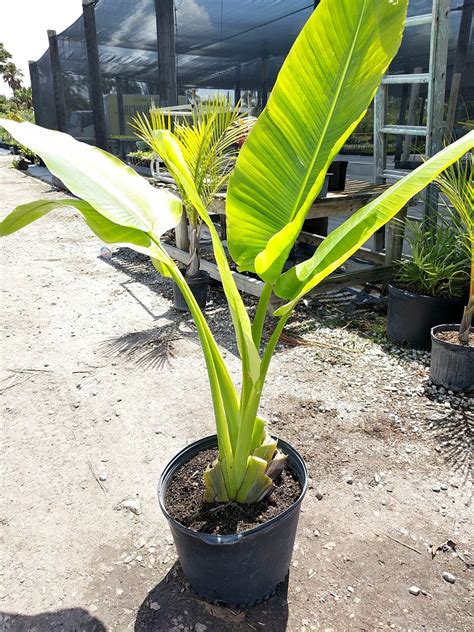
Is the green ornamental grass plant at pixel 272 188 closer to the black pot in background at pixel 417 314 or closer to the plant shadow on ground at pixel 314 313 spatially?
the plant shadow on ground at pixel 314 313

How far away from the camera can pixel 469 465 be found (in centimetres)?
220

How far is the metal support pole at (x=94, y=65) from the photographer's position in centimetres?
940

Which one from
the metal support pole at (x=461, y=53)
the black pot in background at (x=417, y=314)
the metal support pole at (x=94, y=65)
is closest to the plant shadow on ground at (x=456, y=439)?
the black pot in background at (x=417, y=314)

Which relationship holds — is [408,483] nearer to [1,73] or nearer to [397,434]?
[397,434]

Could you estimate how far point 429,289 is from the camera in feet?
10.6

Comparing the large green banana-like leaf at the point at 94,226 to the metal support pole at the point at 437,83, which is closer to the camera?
the large green banana-like leaf at the point at 94,226

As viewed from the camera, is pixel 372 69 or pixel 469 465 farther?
pixel 469 465

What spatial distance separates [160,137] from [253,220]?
1.46 ft

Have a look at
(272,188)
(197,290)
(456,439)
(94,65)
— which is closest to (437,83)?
(197,290)

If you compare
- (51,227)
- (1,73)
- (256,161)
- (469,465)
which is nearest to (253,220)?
(256,161)

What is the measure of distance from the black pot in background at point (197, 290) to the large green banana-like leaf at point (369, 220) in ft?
8.90

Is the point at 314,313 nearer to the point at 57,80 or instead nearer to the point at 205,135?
the point at 205,135

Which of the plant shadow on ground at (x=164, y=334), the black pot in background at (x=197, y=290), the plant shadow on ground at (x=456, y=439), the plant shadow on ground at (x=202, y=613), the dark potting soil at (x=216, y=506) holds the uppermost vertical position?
the black pot in background at (x=197, y=290)

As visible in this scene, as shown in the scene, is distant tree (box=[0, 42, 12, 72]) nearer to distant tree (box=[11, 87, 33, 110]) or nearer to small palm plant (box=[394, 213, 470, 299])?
distant tree (box=[11, 87, 33, 110])
